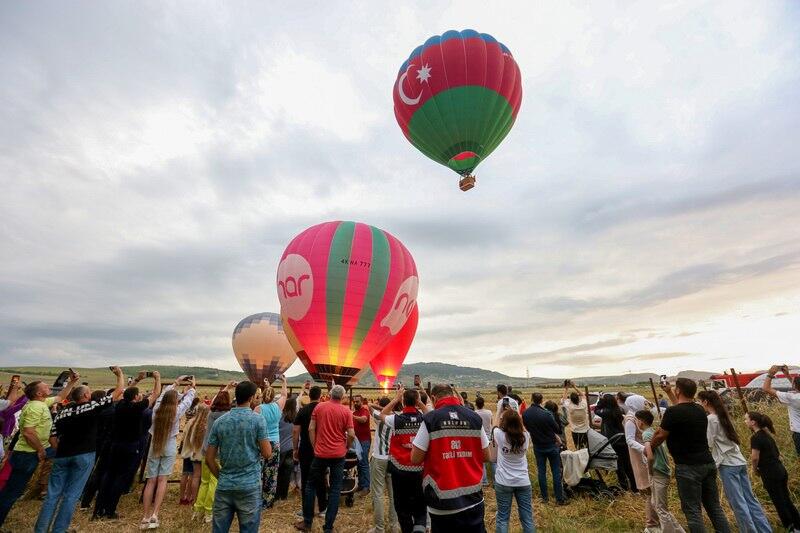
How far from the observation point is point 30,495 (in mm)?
8211

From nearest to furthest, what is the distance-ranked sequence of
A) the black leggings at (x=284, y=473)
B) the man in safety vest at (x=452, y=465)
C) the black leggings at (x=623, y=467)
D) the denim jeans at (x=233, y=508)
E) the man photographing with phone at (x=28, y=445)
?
the man in safety vest at (x=452, y=465) < the denim jeans at (x=233, y=508) < the man photographing with phone at (x=28, y=445) < the black leggings at (x=623, y=467) < the black leggings at (x=284, y=473)

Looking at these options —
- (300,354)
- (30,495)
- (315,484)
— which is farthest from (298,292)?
(315,484)

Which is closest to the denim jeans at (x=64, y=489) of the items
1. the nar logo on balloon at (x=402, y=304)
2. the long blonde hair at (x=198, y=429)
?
the long blonde hair at (x=198, y=429)

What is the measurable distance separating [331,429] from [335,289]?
12.3 meters

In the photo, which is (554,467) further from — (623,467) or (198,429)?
(198,429)

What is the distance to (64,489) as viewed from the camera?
19.2ft

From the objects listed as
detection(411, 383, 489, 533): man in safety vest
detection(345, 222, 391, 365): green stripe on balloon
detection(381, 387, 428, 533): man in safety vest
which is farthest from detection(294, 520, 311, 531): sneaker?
detection(345, 222, 391, 365): green stripe on balloon

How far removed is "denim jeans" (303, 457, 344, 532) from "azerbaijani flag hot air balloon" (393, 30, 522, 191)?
1612cm

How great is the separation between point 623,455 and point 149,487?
29.7 feet

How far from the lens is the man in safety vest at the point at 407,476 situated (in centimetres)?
535

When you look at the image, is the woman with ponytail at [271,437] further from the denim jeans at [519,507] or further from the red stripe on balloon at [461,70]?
the red stripe on balloon at [461,70]

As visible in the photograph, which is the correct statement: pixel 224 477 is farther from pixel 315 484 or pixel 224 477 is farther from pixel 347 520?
pixel 347 520

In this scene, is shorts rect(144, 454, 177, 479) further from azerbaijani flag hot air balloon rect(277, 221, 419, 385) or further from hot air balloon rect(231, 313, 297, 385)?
hot air balloon rect(231, 313, 297, 385)

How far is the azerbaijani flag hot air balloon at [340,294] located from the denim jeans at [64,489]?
41.9 feet
